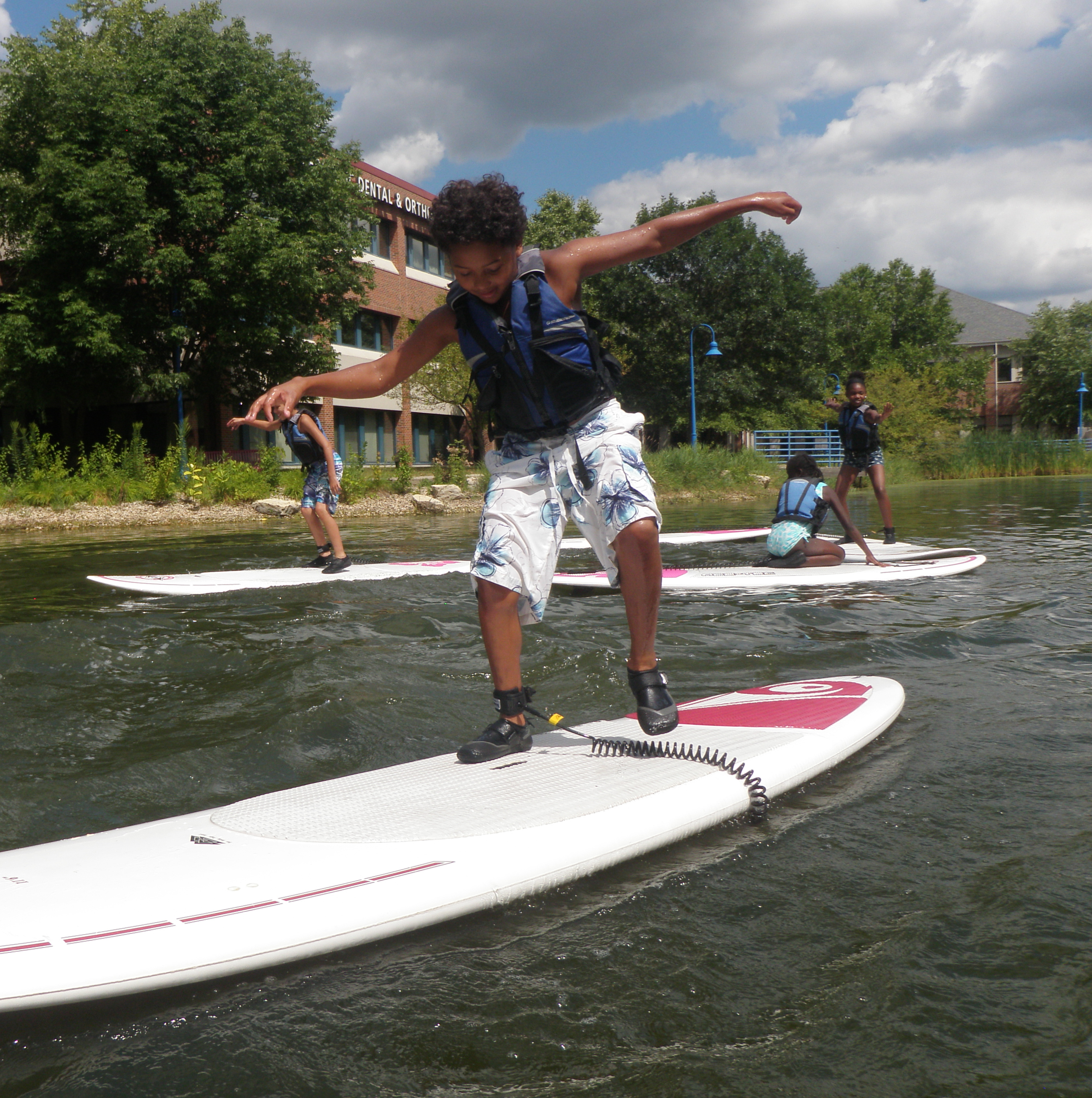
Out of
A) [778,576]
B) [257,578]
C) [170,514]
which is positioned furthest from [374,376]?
[170,514]

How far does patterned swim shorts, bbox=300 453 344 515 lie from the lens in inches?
340

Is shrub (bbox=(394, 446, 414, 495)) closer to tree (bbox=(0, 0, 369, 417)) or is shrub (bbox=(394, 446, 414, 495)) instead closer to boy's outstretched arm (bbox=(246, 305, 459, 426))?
tree (bbox=(0, 0, 369, 417))

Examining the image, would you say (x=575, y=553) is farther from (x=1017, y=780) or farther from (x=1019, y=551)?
(x=1017, y=780)

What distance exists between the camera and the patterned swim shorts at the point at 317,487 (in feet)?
28.3

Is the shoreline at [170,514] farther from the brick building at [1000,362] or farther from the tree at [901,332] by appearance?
the brick building at [1000,362]

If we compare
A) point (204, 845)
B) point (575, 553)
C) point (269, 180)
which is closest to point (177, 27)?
point (269, 180)

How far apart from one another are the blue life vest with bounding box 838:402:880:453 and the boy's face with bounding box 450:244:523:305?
7827mm

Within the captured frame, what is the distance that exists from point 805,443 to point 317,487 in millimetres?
34848

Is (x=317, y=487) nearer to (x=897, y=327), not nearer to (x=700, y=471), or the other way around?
(x=700, y=471)

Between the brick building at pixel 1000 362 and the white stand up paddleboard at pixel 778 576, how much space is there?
2210 inches

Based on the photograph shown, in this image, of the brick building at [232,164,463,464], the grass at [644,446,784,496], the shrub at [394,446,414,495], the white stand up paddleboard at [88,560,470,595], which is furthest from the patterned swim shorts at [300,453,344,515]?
the brick building at [232,164,463,464]

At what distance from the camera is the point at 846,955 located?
1.94m

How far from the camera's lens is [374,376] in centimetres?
331

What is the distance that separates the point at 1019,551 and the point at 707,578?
4319 mm
